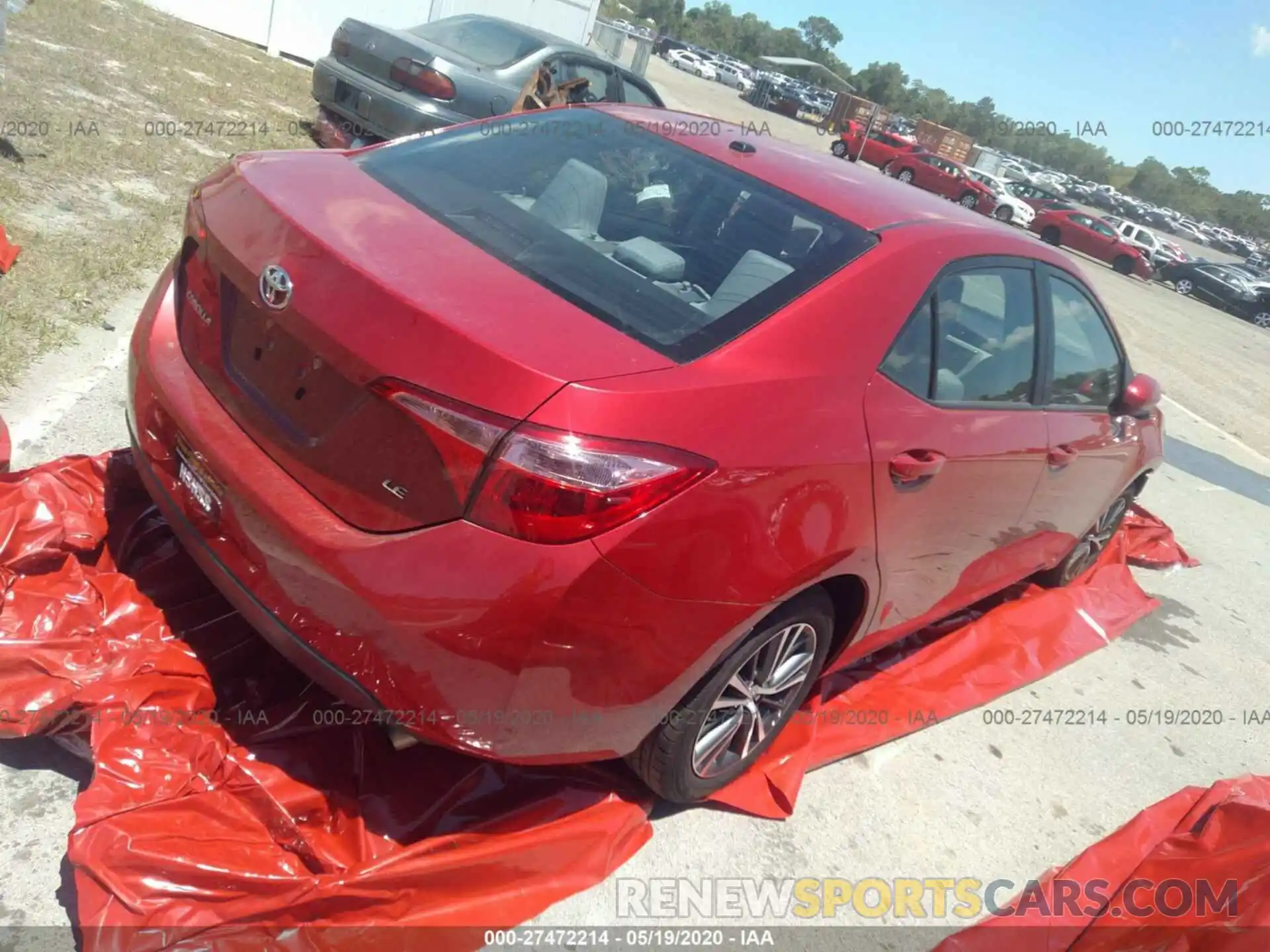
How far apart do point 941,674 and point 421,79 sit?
22.3 ft

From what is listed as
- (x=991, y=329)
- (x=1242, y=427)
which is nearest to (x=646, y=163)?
(x=991, y=329)

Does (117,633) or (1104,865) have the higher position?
(1104,865)

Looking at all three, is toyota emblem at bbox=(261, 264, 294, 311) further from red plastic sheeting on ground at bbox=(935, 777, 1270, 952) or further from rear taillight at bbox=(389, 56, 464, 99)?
rear taillight at bbox=(389, 56, 464, 99)

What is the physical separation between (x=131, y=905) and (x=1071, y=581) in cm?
473

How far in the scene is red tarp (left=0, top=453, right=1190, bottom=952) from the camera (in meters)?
2.21

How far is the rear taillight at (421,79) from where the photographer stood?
8586 mm

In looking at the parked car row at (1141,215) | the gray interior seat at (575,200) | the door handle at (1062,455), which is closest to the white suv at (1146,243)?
the parked car row at (1141,215)

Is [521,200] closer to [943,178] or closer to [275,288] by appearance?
[275,288]

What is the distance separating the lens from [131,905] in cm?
210

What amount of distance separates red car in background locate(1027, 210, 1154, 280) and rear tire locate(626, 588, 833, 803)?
1302 inches

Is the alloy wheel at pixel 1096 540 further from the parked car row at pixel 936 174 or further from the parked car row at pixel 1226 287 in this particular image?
the parked car row at pixel 1226 287

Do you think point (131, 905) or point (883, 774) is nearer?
point (131, 905)

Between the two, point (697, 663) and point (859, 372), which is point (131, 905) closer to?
point (697, 663)

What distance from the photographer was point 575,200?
121 inches
